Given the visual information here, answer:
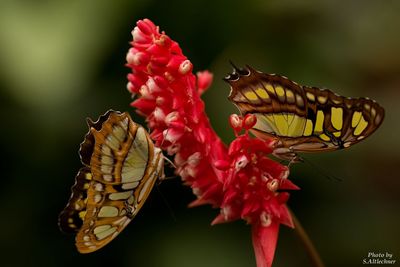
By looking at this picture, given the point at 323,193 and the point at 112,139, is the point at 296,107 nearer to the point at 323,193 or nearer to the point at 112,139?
the point at 112,139

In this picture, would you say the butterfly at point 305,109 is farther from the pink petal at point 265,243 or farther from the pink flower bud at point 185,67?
the pink petal at point 265,243

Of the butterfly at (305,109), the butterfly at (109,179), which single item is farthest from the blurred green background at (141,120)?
the butterfly at (305,109)

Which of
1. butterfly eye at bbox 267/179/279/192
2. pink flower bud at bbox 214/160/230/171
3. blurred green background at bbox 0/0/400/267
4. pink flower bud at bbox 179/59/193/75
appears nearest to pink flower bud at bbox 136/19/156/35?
pink flower bud at bbox 179/59/193/75

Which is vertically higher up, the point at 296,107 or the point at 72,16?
the point at 72,16

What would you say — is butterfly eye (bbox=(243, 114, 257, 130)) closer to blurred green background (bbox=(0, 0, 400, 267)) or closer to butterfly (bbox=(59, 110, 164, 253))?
butterfly (bbox=(59, 110, 164, 253))

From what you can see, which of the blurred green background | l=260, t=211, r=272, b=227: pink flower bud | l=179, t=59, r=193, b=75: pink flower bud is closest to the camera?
l=179, t=59, r=193, b=75: pink flower bud

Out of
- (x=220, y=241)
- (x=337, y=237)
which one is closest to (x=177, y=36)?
(x=220, y=241)

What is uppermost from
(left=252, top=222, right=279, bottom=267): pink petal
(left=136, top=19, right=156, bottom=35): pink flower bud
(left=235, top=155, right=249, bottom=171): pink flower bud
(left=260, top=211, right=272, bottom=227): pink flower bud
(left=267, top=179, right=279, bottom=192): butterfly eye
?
(left=136, top=19, right=156, bottom=35): pink flower bud
